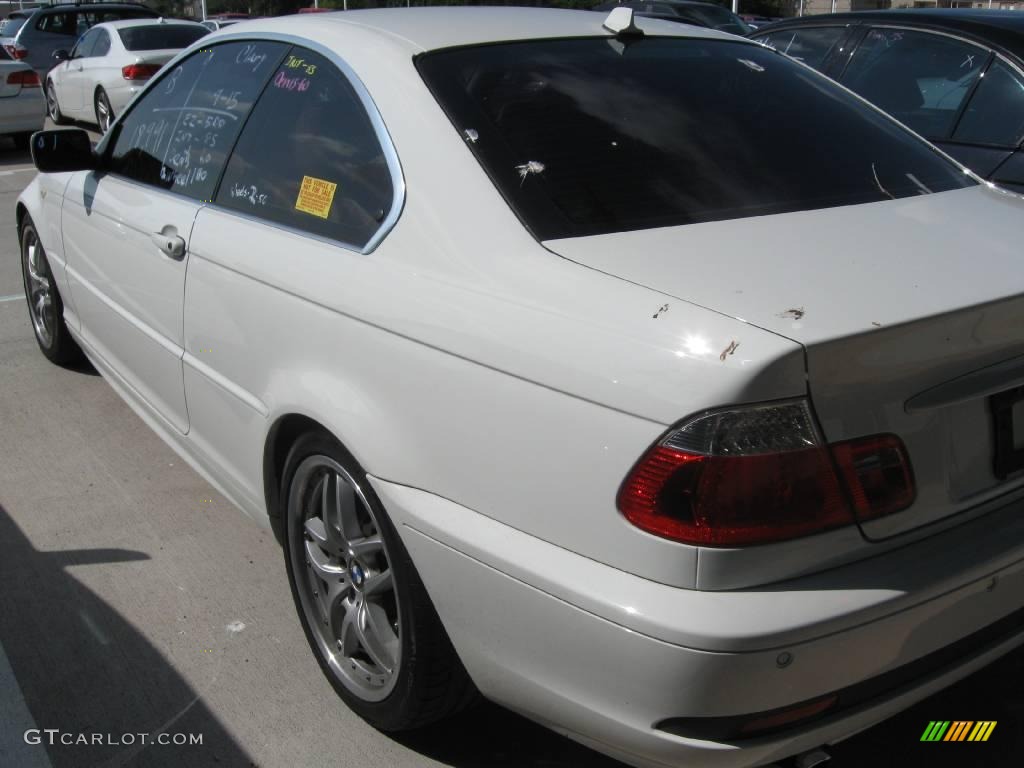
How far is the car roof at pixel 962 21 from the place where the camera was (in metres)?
5.12

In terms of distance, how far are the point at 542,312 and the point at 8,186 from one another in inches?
426

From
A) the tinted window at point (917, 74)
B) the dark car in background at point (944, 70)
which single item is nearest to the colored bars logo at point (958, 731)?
the dark car in background at point (944, 70)

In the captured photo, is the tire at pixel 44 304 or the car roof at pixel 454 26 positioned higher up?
the car roof at pixel 454 26

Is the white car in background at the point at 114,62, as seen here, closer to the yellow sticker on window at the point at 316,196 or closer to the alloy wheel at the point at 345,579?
the yellow sticker on window at the point at 316,196

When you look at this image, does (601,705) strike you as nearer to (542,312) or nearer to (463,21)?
(542,312)

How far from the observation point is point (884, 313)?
1.99m

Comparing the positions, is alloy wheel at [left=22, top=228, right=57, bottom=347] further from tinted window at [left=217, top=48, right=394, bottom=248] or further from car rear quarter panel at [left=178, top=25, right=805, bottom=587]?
car rear quarter panel at [left=178, top=25, right=805, bottom=587]

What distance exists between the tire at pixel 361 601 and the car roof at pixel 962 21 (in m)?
4.03

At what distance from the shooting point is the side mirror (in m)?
4.11

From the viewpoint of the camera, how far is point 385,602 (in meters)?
2.70

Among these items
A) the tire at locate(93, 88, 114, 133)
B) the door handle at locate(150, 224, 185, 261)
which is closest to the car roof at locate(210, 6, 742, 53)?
the door handle at locate(150, 224, 185, 261)

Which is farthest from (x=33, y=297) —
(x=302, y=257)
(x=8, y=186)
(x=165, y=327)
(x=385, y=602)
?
(x=8, y=186)

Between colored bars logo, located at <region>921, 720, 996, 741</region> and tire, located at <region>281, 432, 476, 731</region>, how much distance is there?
118cm

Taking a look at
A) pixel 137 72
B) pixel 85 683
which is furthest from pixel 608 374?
pixel 137 72
